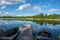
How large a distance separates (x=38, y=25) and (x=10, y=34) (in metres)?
0.72

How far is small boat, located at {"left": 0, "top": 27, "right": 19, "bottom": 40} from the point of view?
4.52 m

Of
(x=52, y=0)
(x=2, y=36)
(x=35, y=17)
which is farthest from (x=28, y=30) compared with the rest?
(x=52, y=0)

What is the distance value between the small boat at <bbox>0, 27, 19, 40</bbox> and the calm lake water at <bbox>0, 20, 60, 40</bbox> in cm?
10

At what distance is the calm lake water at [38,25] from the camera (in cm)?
454

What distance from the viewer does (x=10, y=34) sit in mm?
4629

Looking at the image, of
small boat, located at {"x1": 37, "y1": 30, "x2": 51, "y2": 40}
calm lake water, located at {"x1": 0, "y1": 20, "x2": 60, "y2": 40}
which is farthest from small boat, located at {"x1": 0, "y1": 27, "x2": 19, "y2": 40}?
small boat, located at {"x1": 37, "y1": 30, "x2": 51, "y2": 40}

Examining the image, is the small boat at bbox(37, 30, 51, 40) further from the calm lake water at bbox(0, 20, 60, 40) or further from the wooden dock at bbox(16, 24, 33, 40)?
the wooden dock at bbox(16, 24, 33, 40)

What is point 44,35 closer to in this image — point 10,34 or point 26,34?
point 26,34

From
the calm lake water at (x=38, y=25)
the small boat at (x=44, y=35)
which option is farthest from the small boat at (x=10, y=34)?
the small boat at (x=44, y=35)

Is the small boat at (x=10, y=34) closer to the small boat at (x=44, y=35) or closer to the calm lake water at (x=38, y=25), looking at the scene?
the calm lake water at (x=38, y=25)

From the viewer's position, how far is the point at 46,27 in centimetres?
457

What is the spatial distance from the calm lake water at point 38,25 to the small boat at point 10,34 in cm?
10

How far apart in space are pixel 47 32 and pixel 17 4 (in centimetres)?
101

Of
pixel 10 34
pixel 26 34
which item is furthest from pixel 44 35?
pixel 10 34
